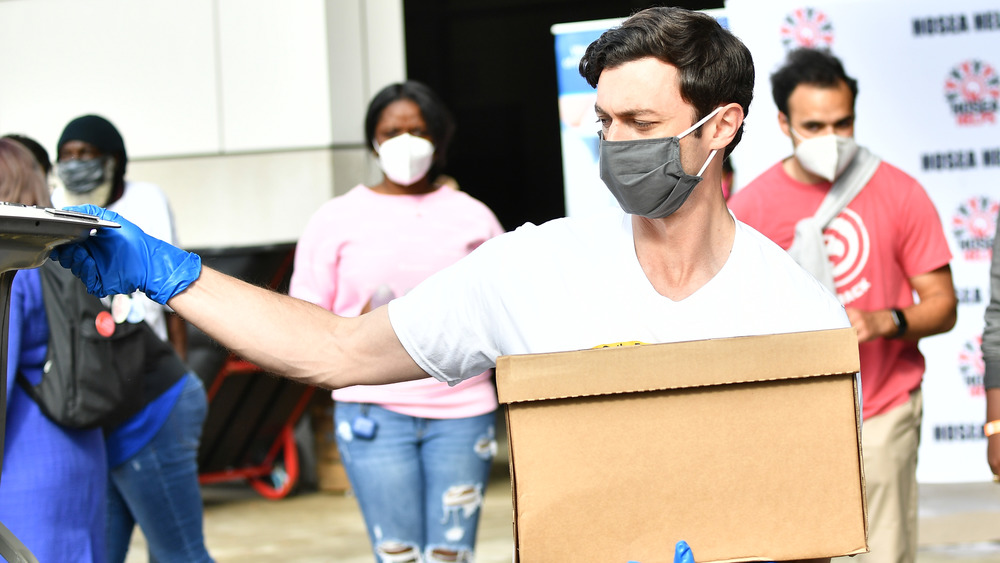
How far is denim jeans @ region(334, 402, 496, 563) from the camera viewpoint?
3545 mm

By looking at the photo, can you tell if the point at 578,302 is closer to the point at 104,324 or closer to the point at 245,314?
the point at 245,314

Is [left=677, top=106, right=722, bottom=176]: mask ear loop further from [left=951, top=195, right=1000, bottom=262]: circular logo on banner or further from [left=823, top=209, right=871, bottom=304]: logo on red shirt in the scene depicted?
[left=951, top=195, right=1000, bottom=262]: circular logo on banner

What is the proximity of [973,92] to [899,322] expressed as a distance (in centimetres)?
187

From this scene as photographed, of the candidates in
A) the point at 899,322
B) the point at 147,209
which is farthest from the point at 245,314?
the point at 147,209

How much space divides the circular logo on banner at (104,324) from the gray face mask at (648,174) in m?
1.58

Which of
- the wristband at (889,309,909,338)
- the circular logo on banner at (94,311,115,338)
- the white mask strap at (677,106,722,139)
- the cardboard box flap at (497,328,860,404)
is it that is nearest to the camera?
the cardboard box flap at (497,328,860,404)

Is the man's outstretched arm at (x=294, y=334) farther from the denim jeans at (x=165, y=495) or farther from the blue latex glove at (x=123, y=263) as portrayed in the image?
the denim jeans at (x=165, y=495)

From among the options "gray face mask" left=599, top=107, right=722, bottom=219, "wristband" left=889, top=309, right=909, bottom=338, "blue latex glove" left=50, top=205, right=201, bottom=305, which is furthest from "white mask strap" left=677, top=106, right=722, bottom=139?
"wristband" left=889, top=309, right=909, bottom=338

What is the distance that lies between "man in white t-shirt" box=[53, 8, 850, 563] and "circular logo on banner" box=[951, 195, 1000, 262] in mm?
2931

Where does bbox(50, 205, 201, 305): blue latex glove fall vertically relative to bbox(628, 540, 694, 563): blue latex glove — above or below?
above

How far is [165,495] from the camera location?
3.63m

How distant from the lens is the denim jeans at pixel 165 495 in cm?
357

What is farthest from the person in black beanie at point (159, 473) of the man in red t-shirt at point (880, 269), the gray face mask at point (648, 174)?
the man in red t-shirt at point (880, 269)

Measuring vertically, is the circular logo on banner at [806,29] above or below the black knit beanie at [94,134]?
above
